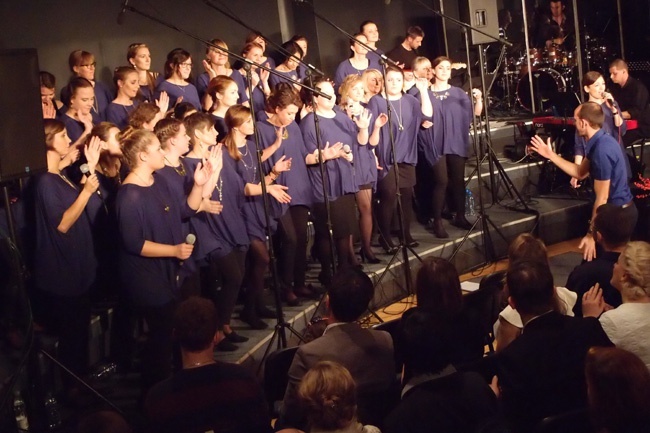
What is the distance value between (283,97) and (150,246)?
1.82 m

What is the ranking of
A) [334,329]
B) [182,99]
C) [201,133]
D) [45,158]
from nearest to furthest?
1. [334,329]
2. [45,158]
3. [201,133]
4. [182,99]

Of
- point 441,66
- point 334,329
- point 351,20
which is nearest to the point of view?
point 334,329

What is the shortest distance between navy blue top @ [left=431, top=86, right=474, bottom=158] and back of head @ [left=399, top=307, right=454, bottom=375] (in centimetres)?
450

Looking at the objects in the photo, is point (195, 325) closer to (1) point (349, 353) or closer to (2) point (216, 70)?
(1) point (349, 353)

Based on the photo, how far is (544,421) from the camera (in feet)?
9.95

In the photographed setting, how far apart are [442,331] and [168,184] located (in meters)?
2.15

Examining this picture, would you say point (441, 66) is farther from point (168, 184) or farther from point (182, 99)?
point (168, 184)

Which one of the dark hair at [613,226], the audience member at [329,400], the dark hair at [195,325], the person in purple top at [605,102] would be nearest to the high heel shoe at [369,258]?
the person in purple top at [605,102]

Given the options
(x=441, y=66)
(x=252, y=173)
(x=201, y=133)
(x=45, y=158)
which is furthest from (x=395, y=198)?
(x=45, y=158)

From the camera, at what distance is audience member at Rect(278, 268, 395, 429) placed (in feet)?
11.4

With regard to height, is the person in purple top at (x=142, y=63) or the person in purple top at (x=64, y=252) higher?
the person in purple top at (x=142, y=63)

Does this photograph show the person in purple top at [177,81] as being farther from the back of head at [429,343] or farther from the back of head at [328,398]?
the back of head at [328,398]

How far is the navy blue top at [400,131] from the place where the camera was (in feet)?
23.5

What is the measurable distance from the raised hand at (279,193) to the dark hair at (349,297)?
6.89 feet
